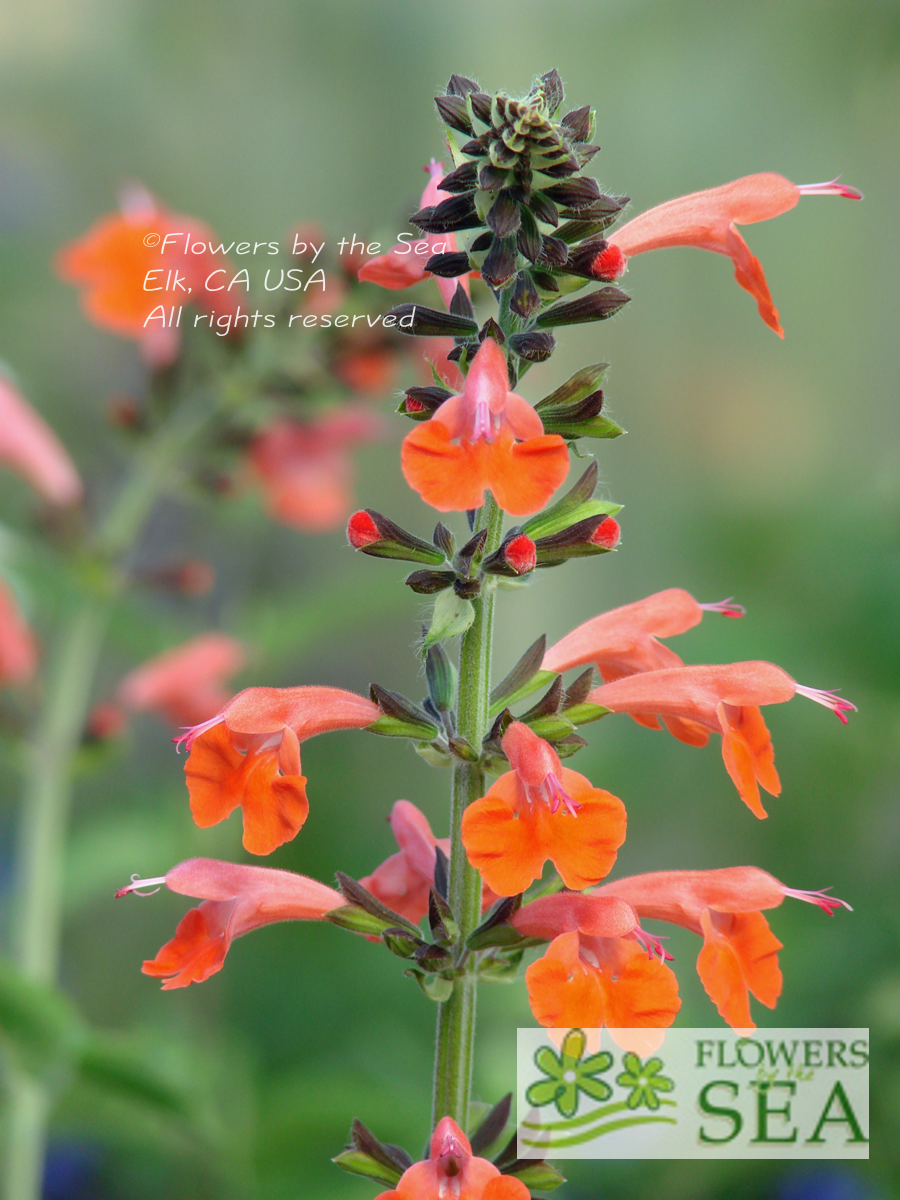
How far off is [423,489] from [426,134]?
9.58 feet

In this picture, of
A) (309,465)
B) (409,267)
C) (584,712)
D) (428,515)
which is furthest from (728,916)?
(428,515)

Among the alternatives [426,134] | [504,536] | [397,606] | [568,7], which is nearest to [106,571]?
[397,606]

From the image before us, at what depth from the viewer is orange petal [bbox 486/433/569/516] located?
48cm

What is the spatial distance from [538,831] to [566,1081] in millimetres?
158

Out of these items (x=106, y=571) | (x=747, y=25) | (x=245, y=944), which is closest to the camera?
(x=106, y=571)

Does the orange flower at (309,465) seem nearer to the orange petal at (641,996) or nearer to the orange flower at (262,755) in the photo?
the orange flower at (262,755)

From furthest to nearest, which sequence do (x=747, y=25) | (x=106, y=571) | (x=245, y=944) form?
1. (x=747, y=25)
2. (x=245, y=944)
3. (x=106, y=571)

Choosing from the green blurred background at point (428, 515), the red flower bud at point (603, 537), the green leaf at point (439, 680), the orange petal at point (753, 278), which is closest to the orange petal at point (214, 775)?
the green leaf at point (439, 680)

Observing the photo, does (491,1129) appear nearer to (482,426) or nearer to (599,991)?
(599,991)

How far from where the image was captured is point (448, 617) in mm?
536

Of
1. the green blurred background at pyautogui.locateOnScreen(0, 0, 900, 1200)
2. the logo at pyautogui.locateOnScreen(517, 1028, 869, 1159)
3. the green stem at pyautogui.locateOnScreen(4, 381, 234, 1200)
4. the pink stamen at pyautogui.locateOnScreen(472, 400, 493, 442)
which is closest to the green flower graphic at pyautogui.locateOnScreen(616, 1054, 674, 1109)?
the logo at pyautogui.locateOnScreen(517, 1028, 869, 1159)

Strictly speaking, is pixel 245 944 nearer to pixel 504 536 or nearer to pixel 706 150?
pixel 504 536

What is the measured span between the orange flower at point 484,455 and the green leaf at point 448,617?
73 mm

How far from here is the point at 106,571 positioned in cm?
130
